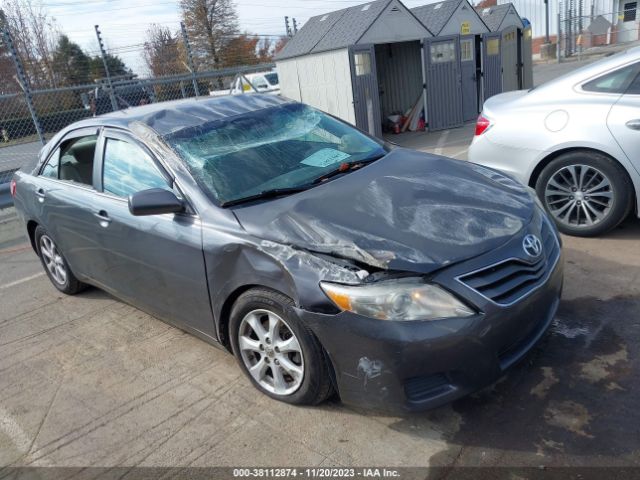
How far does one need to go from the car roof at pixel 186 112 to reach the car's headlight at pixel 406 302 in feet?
6.04

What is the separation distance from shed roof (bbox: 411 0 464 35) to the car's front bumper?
34.3ft

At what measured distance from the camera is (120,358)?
3725 millimetres

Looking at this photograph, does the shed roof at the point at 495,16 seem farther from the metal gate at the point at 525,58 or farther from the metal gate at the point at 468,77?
the metal gate at the point at 468,77

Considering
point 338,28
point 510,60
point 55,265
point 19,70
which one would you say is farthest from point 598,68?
point 510,60

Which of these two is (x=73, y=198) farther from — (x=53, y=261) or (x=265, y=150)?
(x=265, y=150)

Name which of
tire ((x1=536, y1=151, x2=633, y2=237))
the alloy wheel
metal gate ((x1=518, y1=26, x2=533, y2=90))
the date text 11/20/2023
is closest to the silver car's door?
tire ((x1=536, y1=151, x2=633, y2=237))

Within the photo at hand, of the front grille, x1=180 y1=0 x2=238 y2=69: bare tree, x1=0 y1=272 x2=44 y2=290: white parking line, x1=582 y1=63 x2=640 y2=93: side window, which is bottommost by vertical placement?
x1=0 y1=272 x2=44 y2=290: white parking line

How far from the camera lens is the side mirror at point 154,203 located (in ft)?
9.81

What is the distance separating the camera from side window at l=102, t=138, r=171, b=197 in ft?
11.0

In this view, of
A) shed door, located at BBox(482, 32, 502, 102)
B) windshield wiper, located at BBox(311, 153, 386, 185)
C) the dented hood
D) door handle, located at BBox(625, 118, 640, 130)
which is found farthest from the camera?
shed door, located at BBox(482, 32, 502, 102)

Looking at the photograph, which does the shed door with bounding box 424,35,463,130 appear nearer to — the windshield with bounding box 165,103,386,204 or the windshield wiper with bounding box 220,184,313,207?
the windshield with bounding box 165,103,386,204

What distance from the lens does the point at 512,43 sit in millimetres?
14375

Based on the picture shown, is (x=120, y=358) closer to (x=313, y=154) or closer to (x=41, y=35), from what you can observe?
(x=313, y=154)

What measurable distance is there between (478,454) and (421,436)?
28 cm
